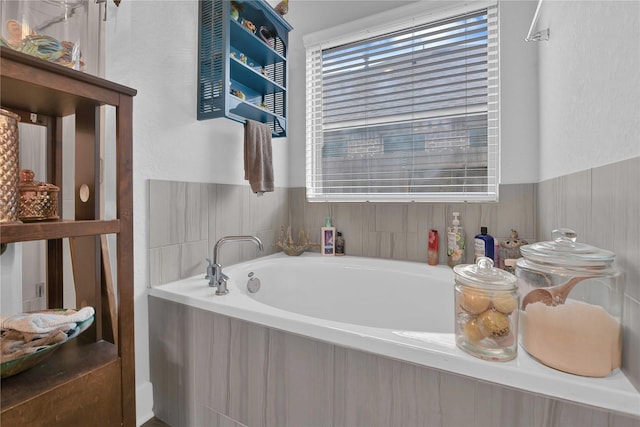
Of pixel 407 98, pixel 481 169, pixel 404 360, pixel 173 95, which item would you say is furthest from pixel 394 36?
pixel 404 360

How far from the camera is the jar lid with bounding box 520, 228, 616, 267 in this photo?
0.64 metres

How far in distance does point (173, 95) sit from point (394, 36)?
56.3 inches

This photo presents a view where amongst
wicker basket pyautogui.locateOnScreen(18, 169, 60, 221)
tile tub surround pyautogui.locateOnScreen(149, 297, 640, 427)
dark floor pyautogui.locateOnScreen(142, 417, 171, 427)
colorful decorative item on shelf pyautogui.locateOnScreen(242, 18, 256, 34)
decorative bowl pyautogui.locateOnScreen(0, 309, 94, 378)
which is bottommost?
dark floor pyautogui.locateOnScreen(142, 417, 171, 427)

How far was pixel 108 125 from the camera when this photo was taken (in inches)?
44.6

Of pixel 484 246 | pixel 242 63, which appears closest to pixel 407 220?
pixel 484 246

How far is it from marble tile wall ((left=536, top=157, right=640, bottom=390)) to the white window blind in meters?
0.82

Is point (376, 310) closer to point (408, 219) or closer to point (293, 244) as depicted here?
point (408, 219)

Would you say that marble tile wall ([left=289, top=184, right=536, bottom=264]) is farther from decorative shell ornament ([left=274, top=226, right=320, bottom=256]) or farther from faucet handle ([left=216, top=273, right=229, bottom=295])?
faucet handle ([left=216, top=273, right=229, bottom=295])

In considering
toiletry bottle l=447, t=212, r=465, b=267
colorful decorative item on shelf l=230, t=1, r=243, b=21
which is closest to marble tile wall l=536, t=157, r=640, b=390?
→ toiletry bottle l=447, t=212, r=465, b=267

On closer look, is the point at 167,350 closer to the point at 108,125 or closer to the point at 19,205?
the point at 19,205

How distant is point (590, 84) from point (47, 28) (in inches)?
67.3

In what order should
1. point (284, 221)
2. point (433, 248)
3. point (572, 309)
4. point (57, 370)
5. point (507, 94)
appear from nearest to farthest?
1. point (572, 309)
2. point (57, 370)
3. point (507, 94)
4. point (433, 248)
5. point (284, 221)

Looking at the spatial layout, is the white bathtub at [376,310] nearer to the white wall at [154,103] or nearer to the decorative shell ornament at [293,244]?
the decorative shell ornament at [293,244]

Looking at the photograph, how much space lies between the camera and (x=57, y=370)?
765 mm
